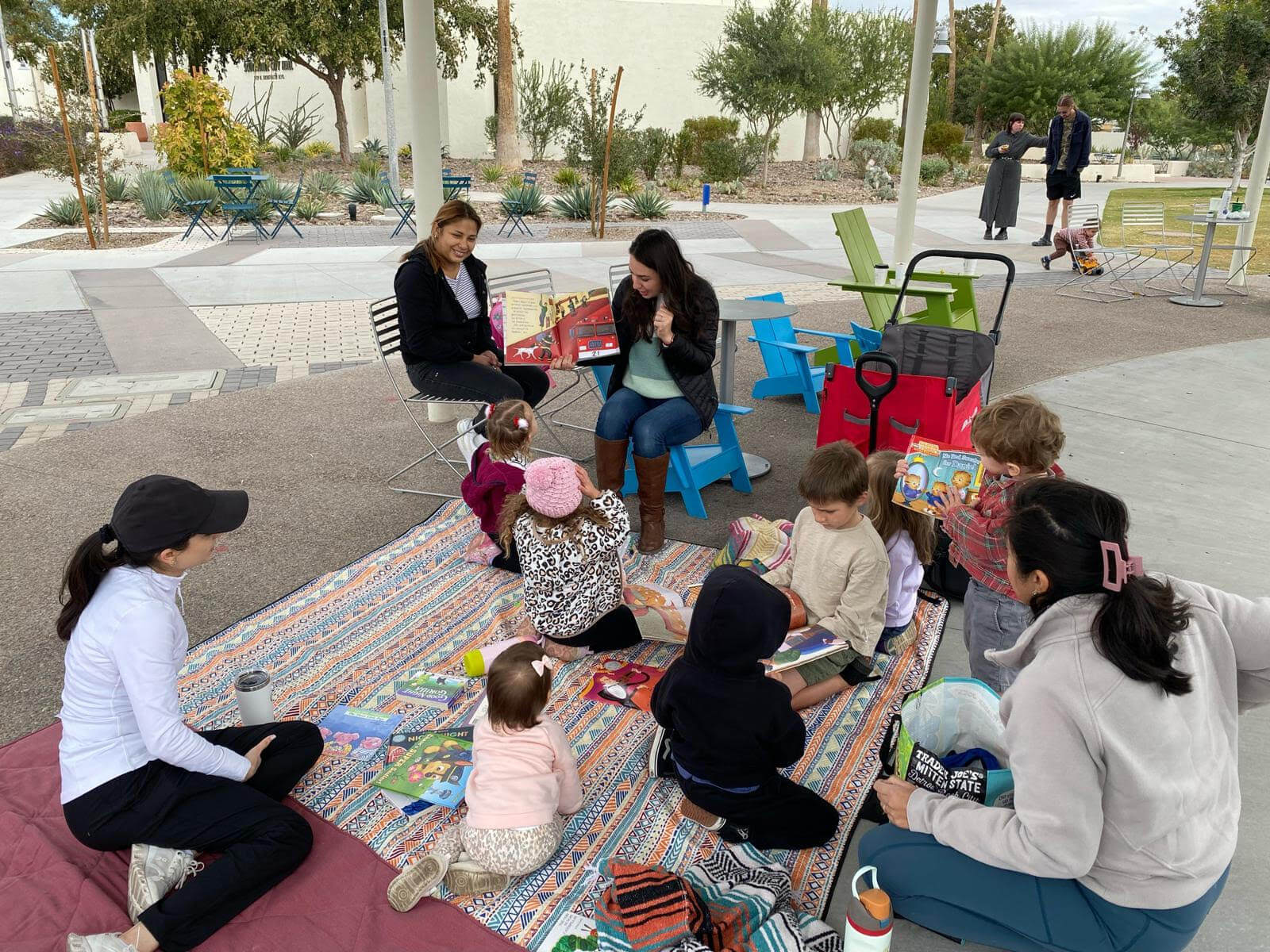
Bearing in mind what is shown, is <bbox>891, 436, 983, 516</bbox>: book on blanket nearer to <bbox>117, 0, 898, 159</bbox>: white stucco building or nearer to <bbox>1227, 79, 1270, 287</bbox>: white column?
<bbox>1227, 79, 1270, 287</bbox>: white column

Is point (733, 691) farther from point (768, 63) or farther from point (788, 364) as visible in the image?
point (768, 63)

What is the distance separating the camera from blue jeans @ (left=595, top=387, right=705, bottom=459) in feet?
15.3

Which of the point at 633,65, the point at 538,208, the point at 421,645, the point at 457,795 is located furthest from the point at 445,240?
the point at 633,65

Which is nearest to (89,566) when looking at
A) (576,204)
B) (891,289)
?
(891,289)

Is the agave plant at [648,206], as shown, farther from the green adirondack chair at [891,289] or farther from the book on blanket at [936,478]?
the book on blanket at [936,478]

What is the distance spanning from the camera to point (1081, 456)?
5.80 m

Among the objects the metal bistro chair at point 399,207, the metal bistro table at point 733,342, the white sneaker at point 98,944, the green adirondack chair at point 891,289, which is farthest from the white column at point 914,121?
→ the metal bistro chair at point 399,207

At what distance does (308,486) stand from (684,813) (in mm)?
3326

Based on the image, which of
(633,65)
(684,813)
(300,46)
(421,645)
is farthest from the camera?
(633,65)

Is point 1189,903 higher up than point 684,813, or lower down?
higher up

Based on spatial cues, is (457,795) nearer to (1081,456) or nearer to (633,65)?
(1081,456)

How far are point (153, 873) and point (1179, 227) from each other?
1969cm

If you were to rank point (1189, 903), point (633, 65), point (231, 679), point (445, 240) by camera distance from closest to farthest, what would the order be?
point (1189, 903)
point (231, 679)
point (445, 240)
point (633, 65)

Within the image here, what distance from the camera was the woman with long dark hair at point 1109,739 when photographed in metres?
1.88
